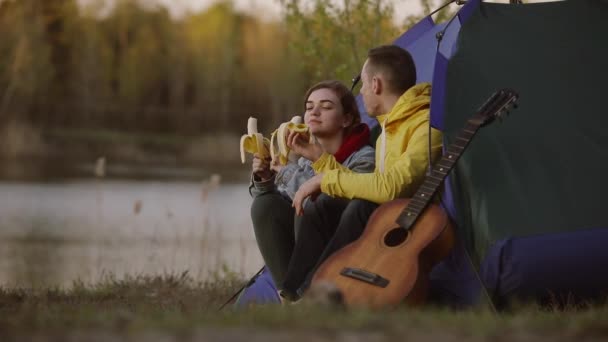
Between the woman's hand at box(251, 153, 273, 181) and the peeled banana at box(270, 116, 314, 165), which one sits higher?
the peeled banana at box(270, 116, 314, 165)

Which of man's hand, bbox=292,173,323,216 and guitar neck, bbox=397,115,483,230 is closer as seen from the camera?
guitar neck, bbox=397,115,483,230

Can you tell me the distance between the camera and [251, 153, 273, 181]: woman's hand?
4.75 m

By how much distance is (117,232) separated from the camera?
11602 millimetres

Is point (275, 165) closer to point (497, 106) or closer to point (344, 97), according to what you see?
point (344, 97)

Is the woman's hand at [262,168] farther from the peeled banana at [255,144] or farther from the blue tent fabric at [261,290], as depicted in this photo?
the blue tent fabric at [261,290]

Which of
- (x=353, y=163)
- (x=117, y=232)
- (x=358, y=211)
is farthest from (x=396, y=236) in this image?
(x=117, y=232)

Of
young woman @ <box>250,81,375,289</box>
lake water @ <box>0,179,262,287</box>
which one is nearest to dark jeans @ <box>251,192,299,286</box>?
young woman @ <box>250,81,375,289</box>

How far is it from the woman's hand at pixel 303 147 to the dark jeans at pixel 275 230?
13.3 inches

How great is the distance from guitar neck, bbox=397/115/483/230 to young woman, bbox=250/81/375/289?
51 cm

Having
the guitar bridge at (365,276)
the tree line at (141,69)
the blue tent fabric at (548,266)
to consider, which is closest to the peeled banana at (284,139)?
the guitar bridge at (365,276)

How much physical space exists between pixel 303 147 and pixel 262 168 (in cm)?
38

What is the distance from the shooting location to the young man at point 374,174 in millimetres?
4211

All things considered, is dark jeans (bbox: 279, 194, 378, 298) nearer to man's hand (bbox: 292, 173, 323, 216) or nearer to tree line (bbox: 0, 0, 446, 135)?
man's hand (bbox: 292, 173, 323, 216)

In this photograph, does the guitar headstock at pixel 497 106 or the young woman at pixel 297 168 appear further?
the young woman at pixel 297 168
